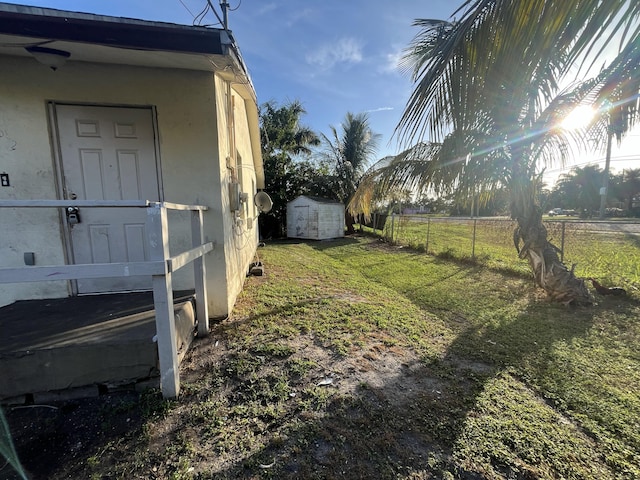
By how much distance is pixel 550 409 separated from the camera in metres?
2.07

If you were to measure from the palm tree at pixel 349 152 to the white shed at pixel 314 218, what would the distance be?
98.3 inches

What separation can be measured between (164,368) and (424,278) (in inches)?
213

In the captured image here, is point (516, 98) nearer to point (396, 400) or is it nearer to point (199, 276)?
point (396, 400)

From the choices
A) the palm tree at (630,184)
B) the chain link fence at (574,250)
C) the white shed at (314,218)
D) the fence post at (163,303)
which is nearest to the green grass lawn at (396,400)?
the fence post at (163,303)

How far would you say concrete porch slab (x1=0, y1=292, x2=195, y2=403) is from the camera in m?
2.03

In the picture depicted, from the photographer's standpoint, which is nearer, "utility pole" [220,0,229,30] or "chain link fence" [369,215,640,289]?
"utility pole" [220,0,229,30]

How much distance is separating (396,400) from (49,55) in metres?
4.42

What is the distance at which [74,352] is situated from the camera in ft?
6.80

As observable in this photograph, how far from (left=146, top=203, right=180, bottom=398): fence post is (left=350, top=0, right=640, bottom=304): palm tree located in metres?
2.03

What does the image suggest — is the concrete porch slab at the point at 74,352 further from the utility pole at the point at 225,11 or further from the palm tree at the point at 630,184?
the palm tree at the point at 630,184

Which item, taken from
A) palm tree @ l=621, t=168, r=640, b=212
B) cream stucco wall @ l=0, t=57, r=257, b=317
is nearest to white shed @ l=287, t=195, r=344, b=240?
cream stucco wall @ l=0, t=57, r=257, b=317

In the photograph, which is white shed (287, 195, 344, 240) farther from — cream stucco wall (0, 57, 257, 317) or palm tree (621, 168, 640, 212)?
palm tree (621, 168, 640, 212)

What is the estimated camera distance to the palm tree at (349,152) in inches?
671

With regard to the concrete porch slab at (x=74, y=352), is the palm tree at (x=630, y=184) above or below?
above
